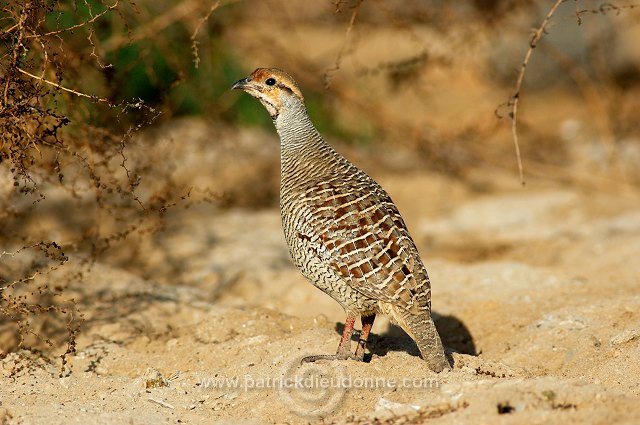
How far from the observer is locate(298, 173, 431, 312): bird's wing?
4828mm

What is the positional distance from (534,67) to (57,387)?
1255 centimetres

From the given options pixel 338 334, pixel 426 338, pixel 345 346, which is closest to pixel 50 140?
pixel 338 334

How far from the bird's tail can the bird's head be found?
185cm

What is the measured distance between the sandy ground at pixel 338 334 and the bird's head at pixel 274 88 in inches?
64.0

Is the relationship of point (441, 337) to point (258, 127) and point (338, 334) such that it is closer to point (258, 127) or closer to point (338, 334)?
point (338, 334)

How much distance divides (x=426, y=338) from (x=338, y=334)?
3.08 feet

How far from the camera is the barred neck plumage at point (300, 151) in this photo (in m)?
5.48

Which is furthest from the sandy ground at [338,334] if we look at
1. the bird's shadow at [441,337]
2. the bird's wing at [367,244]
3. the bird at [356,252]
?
the bird's wing at [367,244]

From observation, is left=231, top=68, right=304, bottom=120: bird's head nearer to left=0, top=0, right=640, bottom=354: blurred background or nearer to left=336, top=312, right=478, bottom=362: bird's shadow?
left=0, top=0, right=640, bottom=354: blurred background

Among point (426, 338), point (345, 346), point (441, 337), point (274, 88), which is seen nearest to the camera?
point (426, 338)

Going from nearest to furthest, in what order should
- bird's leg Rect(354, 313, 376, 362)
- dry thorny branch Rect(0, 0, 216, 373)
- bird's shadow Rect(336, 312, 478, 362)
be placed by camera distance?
dry thorny branch Rect(0, 0, 216, 373), bird's leg Rect(354, 313, 376, 362), bird's shadow Rect(336, 312, 478, 362)

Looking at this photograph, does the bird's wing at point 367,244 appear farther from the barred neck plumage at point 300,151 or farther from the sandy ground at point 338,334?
the sandy ground at point 338,334

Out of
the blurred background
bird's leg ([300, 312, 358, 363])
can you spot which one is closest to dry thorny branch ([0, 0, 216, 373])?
the blurred background

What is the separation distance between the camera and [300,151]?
564 cm
